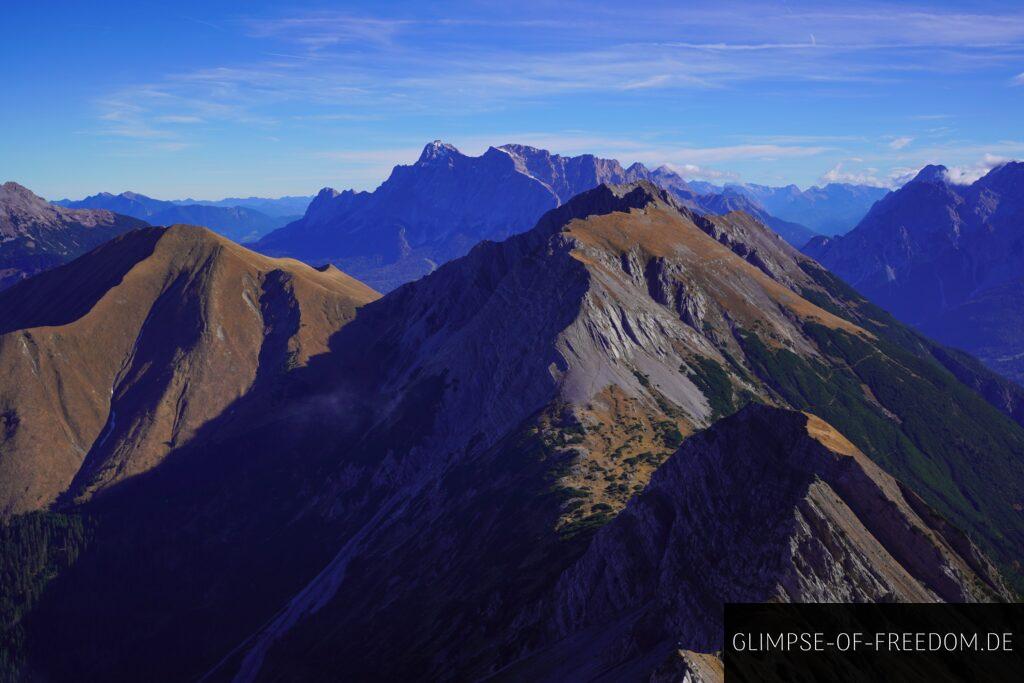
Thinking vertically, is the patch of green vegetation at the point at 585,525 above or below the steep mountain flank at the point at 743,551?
below

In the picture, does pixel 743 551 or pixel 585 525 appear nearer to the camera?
pixel 743 551

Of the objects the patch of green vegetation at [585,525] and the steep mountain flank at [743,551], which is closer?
the steep mountain flank at [743,551]

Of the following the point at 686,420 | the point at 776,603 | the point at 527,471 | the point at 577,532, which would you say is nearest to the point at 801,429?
the point at 776,603

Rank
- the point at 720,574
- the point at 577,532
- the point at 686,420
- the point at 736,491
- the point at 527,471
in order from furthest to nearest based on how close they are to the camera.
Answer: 1. the point at 686,420
2. the point at 527,471
3. the point at 577,532
4. the point at 736,491
5. the point at 720,574

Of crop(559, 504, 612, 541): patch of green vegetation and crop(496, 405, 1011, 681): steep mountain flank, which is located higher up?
crop(496, 405, 1011, 681): steep mountain flank

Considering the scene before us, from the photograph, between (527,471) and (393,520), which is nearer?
(527,471)

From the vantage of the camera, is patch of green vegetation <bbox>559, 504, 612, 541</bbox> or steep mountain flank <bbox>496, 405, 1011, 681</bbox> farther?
patch of green vegetation <bbox>559, 504, 612, 541</bbox>

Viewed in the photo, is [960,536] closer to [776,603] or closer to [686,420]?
[776,603]

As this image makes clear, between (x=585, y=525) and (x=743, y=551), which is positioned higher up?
(x=743, y=551)
